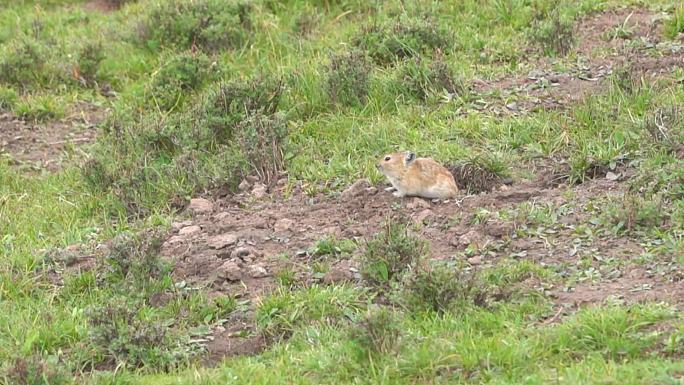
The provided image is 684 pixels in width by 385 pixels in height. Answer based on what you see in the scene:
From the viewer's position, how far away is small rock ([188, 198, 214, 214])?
9.25 m

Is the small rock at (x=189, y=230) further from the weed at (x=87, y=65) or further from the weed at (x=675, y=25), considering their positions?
the weed at (x=675, y=25)

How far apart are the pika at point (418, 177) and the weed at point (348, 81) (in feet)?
6.00

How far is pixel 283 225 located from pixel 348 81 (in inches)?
91.8

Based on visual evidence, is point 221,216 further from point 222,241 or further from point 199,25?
point 199,25

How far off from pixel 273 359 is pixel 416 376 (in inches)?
35.6

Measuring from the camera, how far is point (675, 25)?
36.9 feet

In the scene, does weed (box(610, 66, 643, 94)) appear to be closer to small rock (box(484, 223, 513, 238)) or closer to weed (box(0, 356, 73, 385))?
small rock (box(484, 223, 513, 238))

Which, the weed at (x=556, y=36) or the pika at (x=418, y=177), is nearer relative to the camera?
the pika at (x=418, y=177)

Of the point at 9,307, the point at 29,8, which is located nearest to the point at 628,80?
the point at 9,307

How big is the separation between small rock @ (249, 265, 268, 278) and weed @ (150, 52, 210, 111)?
3.92 metres

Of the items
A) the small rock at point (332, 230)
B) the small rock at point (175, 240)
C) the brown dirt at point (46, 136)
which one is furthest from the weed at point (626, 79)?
the brown dirt at point (46, 136)

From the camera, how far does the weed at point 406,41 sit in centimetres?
1139

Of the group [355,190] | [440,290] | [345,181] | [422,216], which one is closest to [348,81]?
[345,181]

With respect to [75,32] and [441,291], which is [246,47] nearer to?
[75,32]
